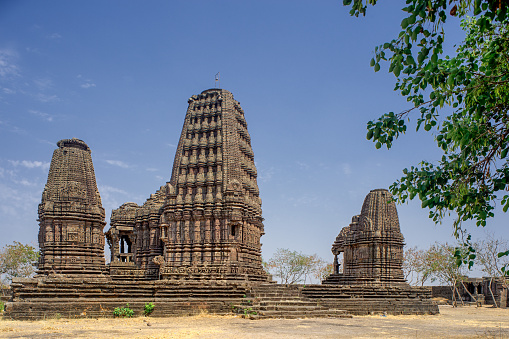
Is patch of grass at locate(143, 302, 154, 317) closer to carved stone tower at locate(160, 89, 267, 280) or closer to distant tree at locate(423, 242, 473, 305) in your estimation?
carved stone tower at locate(160, 89, 267, 280)

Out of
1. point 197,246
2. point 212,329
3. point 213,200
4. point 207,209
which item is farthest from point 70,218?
point 212,329

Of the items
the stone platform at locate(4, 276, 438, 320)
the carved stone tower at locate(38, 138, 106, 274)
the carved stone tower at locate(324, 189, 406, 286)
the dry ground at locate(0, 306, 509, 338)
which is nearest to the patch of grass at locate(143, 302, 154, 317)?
the stone platform at locate(4, 276, 438, 320)

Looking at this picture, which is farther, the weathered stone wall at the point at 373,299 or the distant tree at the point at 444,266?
the distant tree at the point at 444,266

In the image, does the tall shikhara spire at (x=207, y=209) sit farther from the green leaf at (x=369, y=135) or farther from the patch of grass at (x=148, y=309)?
the green leaf at (x=369, y=135)

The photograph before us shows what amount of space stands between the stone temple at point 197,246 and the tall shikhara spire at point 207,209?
0.23 feet

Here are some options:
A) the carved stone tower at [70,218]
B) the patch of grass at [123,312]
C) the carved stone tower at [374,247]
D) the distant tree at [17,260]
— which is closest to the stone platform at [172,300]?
the patch of grass at [123,312]

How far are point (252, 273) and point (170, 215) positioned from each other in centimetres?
636

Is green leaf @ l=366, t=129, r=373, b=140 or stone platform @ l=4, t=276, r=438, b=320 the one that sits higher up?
green leaf @ l=366, t=129, r=373, b=140

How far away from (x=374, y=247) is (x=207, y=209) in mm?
12700

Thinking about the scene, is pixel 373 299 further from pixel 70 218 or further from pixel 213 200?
pixel 70 218

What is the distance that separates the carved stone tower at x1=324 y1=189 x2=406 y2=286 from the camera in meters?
35.7

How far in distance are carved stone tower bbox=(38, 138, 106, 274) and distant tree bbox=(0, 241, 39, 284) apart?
2473 cm

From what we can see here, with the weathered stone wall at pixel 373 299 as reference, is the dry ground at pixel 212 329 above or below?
above

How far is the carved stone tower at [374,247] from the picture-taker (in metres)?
35.7
